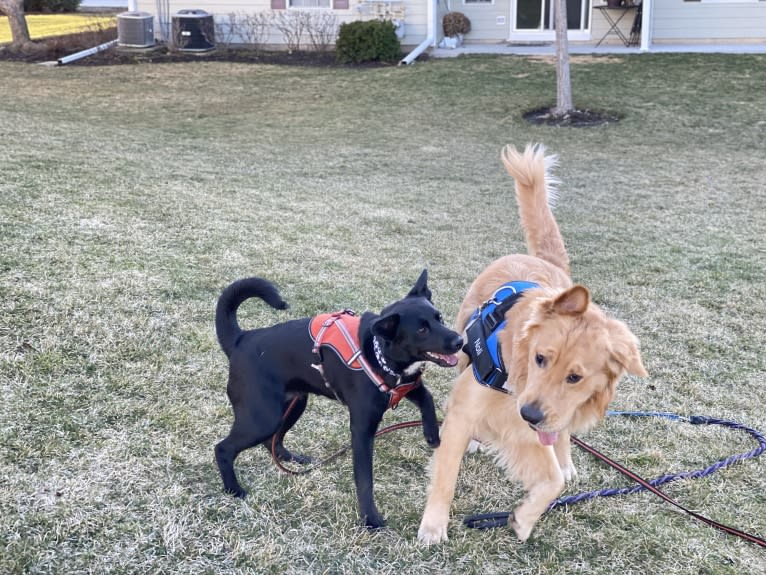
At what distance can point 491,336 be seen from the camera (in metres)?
2.85

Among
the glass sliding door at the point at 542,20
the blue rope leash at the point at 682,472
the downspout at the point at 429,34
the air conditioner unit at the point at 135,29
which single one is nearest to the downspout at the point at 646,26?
the glass sliding door at the point at 542,20

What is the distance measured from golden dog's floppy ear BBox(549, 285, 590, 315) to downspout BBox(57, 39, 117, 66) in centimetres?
1708

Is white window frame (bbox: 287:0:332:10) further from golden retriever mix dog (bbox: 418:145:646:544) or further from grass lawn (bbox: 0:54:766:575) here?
golden retriever mix dog (bbox: 418:145:646:544)

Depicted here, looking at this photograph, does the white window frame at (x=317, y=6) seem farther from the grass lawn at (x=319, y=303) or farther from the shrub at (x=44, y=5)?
the shrub at (x=44, y=5)

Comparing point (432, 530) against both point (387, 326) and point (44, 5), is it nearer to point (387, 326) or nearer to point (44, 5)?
point (387, 326)

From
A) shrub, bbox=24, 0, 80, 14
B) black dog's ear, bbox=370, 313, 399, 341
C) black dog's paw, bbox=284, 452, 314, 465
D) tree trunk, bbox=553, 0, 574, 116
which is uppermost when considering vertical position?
shrub, bbox=24, 0, 80, 14

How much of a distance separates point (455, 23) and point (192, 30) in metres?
6.53

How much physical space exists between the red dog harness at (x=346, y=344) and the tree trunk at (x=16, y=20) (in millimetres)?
18842

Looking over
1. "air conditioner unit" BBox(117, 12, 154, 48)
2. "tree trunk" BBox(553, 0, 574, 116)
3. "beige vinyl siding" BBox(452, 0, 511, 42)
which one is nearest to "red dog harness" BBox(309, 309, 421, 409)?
"tree trunk" BBox(553, 0, 574, 116)

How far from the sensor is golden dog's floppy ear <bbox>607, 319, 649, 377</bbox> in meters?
2.46

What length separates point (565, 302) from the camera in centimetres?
247

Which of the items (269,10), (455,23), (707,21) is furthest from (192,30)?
(707,21)

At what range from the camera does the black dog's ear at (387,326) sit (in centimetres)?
261

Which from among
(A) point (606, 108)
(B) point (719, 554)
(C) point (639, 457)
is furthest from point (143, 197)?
(A) point (606, 108)
